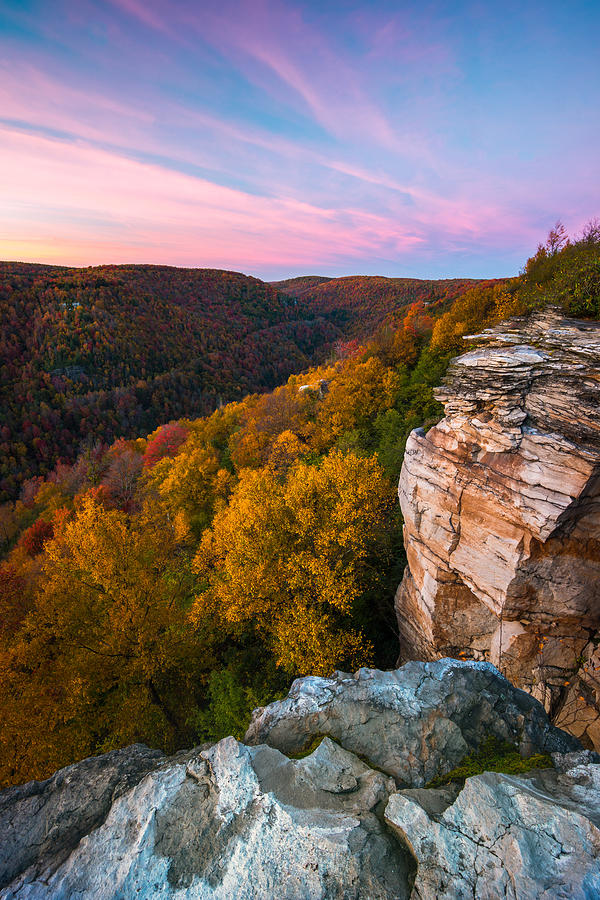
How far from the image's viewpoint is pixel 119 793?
5.89 meters

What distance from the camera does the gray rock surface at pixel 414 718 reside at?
624 cm

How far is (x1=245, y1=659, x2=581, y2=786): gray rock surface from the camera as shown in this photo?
624 cm

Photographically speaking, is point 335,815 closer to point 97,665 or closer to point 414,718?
point 414,718

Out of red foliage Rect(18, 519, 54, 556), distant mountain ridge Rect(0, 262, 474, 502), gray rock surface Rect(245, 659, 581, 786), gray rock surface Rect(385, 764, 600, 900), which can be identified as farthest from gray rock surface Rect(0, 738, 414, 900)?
distant mountain ridge Rect(0, 262, 474, 502)

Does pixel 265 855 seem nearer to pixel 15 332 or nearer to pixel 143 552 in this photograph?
pixel 143 552

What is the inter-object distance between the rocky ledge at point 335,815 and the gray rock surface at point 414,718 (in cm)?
3

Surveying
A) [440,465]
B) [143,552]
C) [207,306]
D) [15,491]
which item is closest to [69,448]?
[15,491]

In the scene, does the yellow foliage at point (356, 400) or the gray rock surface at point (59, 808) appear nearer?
the gray rock surface at point (59, 808)

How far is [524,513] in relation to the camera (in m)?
10.6

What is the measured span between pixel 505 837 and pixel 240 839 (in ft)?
11.4

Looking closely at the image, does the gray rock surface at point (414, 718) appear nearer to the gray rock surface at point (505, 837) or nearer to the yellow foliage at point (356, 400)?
the gray rock surface at point (505, 837)

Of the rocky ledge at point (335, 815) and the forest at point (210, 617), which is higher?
the rocky ledge at point (335, 815)

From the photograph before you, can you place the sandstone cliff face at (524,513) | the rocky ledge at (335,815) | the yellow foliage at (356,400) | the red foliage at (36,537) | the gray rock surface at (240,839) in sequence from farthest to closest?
the red foliage at (36,537)
the yellow foliage at (356,400)
the sandstone cliff face at (524,513)
the gray rock surface at (240,839)
the rocky ledge at (335,815)

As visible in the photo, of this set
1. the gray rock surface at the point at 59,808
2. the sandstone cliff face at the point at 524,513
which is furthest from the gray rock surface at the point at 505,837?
the sandstone cliff face at the point at 524,513
